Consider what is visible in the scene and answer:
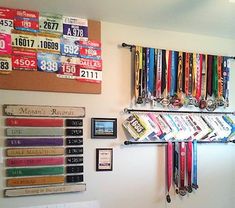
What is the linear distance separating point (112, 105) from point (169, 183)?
92cm

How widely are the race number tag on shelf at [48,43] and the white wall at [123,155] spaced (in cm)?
37

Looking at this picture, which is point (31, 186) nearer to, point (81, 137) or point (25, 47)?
point (81, 137)

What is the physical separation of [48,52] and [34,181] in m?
1.07

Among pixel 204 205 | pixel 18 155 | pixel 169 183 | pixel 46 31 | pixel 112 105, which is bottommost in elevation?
pixel 204 205

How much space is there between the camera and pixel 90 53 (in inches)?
98.3

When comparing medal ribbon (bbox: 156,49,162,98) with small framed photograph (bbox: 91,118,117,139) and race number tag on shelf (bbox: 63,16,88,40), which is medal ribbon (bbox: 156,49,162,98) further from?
race number tag on shelf (bbox: 63,16,88,40)

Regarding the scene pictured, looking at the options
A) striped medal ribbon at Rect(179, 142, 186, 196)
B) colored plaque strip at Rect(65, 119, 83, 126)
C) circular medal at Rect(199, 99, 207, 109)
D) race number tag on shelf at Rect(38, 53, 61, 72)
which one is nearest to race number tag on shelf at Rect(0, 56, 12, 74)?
race number tag on shelf at Rect(38, 53, 61, 72)

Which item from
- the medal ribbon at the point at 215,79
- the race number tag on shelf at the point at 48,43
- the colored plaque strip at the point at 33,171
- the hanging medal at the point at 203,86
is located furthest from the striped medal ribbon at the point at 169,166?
the race number tag on shelf at the point at 48,43

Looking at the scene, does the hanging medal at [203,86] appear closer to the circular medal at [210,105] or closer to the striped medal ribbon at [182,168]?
the circular medal at [210,105]

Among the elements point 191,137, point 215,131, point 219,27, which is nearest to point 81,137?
point 191,137

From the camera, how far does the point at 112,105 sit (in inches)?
101

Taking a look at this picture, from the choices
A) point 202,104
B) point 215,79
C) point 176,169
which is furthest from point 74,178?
point 215,79

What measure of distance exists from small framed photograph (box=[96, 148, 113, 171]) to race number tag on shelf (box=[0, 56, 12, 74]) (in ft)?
3.28

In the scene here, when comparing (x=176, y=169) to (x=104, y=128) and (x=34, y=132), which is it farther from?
(x=34, y=132)
